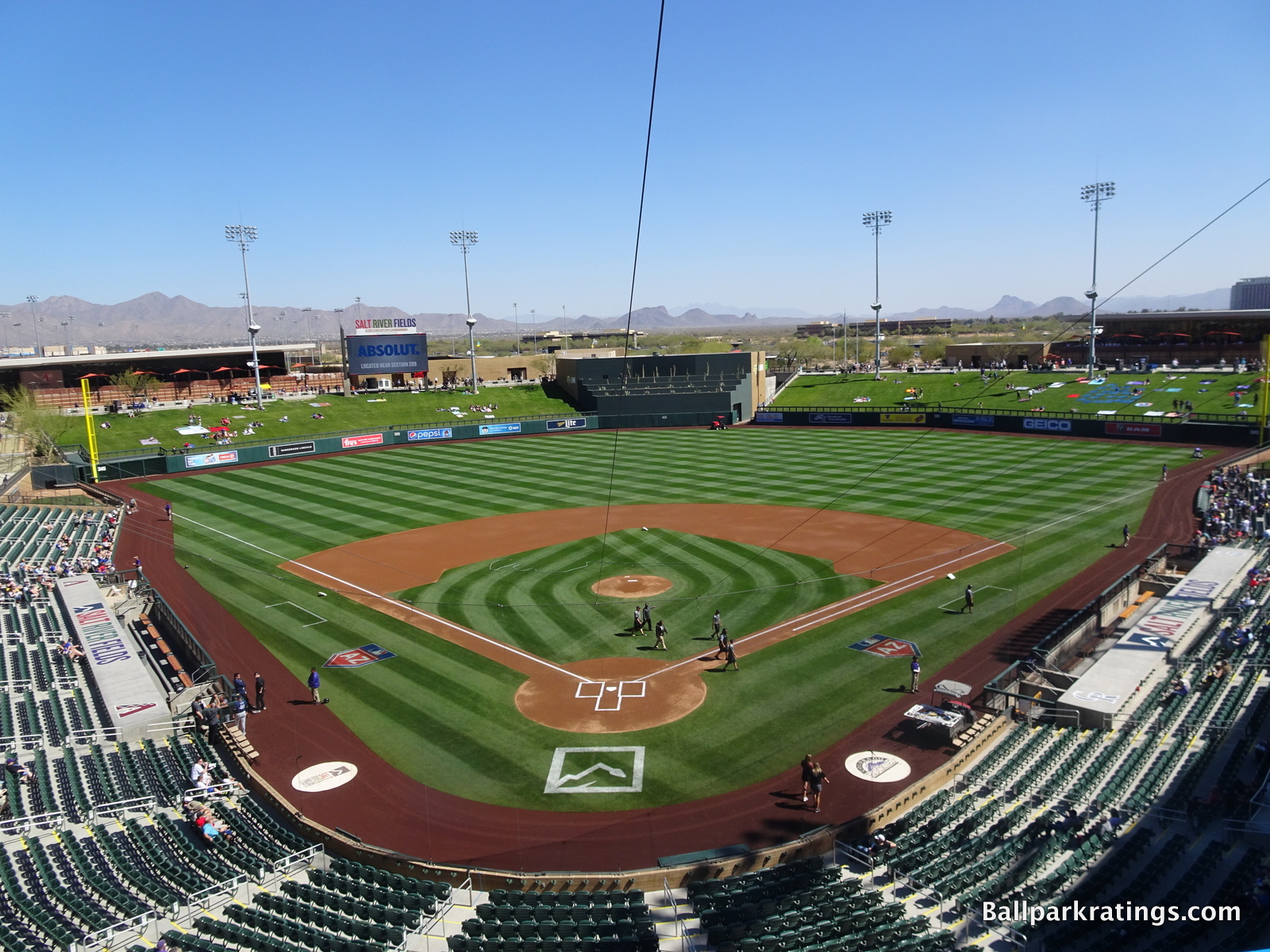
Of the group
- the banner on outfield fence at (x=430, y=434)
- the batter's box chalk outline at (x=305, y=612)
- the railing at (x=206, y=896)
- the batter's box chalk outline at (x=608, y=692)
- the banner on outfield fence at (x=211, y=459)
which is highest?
the banner on outfield fence at (x=430, y=434)

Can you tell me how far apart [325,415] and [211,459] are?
16955mm

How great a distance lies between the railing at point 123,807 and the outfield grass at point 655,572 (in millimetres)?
4874

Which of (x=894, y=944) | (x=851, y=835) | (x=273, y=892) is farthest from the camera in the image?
(x=851, y=835)

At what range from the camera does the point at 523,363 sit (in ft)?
351

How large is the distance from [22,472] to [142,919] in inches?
1873

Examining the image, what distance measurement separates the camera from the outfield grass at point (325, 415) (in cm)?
6406

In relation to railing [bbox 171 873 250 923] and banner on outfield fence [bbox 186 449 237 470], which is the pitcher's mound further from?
banner on outfield fence [bbox 186 449 237 470]

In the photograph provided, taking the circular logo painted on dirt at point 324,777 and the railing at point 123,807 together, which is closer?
the railing at point 123,807

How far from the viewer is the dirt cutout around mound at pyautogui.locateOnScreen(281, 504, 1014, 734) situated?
70.5 feet

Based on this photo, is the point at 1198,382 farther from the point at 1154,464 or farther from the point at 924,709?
the point at 924,709

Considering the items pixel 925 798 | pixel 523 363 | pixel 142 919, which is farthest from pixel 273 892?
pixel 523 363

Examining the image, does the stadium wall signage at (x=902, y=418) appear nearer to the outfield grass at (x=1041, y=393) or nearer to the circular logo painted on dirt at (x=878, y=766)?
the outfield grass at (x=1041, y=393)

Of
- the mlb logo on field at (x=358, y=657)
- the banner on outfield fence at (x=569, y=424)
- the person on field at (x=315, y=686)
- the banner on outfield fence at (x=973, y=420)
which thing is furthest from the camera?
the banner on outfield fence at (x=569, y=424)

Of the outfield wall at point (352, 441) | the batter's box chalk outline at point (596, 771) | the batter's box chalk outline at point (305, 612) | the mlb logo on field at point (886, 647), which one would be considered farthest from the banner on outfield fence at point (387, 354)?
the batter's box chalk outline at point (596, 771)
